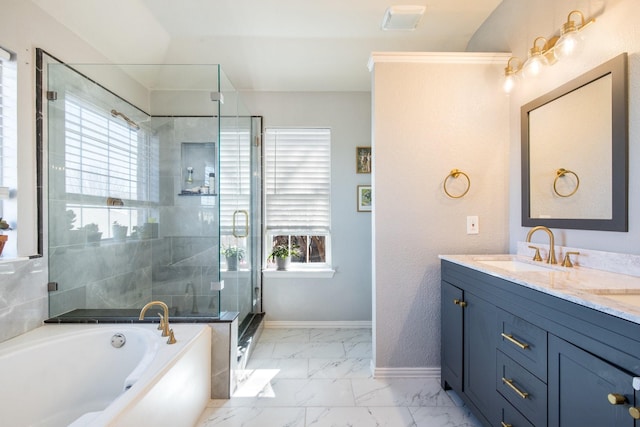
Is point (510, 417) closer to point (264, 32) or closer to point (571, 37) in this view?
point (571, 37)

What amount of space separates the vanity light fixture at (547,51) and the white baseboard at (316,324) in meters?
2.45

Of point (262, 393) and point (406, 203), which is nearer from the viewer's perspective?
point (262, 393)

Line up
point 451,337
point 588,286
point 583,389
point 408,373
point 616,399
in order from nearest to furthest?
1. point 616,399
2. point 583,389
3. point 588,286
4. point 451,337
5. point 408,373

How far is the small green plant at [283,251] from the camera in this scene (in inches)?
120

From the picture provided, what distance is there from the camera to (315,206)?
10.2 feet

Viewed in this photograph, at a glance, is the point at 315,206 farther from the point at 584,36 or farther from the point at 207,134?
the point at 584,36

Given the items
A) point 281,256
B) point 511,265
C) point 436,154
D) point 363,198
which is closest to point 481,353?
point 511,265

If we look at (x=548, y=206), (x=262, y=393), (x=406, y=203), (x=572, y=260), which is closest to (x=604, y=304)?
(x=572, y=260)

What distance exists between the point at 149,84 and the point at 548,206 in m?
3.06

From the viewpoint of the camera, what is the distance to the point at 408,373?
6.77 ft

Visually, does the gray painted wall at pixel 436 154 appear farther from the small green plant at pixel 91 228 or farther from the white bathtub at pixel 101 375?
the small green plant at pixel 91 228

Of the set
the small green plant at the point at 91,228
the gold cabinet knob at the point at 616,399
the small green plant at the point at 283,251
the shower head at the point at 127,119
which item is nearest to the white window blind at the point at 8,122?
the small green plant at the point at 91,228

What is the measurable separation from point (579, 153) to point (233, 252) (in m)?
2.36

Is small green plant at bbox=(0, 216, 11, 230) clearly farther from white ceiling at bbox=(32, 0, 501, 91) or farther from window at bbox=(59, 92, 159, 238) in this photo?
white ceiling at bbox=(32, 0, 501, 91)
